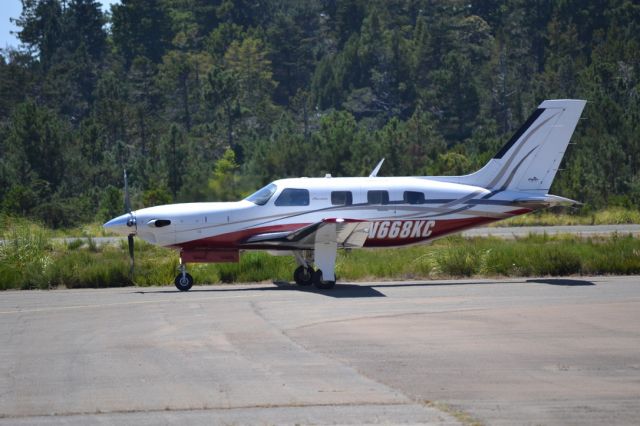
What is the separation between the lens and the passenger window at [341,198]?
21.4 m

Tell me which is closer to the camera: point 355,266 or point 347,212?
point 347,212

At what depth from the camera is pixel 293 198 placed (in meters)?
21.2

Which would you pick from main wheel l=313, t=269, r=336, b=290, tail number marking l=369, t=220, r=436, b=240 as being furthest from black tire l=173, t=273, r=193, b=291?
tail number marking l=369, t=220, r=436, b=240

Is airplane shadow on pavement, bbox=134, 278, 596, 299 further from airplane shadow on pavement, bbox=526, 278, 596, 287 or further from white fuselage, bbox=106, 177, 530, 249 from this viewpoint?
white fuselage, bbox=106, 177, 530, 249

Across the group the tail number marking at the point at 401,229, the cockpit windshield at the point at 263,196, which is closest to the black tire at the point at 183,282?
the cockpit windshield at the point at 263,196

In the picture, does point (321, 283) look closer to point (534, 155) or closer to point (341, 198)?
point (341, 198)

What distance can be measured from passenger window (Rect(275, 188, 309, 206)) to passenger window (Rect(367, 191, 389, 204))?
4.23 ft

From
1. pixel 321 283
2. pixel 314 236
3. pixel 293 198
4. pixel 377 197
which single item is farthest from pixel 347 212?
pixel 321 283

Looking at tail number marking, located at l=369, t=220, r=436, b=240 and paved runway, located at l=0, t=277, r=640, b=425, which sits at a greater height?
tail number marking, located at l=369, t=220, r=436, b=240

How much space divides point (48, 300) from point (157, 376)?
873cm

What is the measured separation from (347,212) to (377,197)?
2.33ft

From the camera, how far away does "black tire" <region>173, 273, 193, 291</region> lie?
2116cm

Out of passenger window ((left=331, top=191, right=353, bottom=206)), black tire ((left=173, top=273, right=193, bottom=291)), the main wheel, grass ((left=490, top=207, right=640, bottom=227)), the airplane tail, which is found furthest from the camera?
grass ((left=490, top=207, right=640, bottom=227))

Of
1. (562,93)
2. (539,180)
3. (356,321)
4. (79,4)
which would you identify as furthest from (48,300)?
(79,4)
